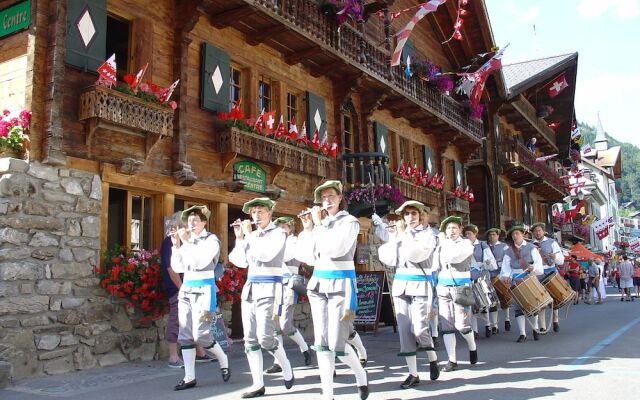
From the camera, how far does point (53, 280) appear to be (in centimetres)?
824

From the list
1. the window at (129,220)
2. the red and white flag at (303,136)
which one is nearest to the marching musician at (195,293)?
the window at (129,220)

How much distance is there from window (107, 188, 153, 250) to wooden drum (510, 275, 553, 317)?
6566 millimetres

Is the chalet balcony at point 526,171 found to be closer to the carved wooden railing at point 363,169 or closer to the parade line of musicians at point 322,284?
the carved wooden railing at point 363,169

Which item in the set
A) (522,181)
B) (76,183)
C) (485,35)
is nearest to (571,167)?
(522,181)

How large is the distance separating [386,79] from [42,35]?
9560 millimetres

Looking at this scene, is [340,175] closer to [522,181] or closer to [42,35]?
[42,35]

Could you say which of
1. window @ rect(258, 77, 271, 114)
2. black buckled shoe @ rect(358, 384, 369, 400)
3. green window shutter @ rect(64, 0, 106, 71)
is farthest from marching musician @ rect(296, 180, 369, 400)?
window @ rect(258, 77, 271, 114)

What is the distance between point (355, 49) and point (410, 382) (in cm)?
1007

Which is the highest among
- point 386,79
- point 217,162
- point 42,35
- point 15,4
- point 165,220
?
point 386,79

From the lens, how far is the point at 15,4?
8891 millimetres

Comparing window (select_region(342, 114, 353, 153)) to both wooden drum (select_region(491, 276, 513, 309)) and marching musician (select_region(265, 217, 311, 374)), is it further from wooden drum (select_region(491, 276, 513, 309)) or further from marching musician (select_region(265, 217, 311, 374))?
marching musician (select_region(265, 217, 311, 374))

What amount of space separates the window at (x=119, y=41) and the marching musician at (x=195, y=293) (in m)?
4.22

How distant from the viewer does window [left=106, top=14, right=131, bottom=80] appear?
10.2 metres

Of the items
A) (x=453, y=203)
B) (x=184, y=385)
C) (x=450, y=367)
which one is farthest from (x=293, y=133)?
(x=453, y=203)
